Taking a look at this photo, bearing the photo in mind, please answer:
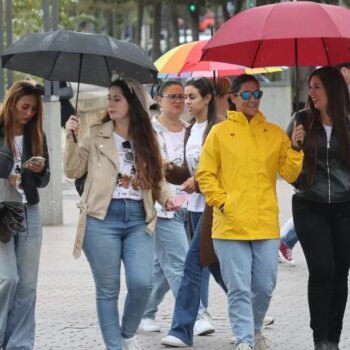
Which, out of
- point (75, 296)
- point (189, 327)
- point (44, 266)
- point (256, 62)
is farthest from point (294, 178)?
point (44, 266)

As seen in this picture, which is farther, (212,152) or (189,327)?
(189,327)

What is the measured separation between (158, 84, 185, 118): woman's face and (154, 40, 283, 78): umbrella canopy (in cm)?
28

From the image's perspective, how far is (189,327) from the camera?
8062 mm

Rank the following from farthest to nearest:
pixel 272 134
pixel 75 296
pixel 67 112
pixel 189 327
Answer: pixel 67 112, pixel 75 296, pixel 189 327, pixel 272 134

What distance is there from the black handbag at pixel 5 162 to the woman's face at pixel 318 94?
1.93 metres

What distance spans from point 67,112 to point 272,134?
12.1 metres

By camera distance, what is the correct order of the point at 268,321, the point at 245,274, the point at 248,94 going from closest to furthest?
the point at 245,274 → the point at 248,94 → the point at 268,321

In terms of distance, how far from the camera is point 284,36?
6918 millimetres

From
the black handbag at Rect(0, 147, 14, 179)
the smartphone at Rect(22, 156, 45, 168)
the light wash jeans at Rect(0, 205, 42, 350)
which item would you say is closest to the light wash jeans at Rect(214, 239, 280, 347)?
the light wash jeans at Rect(0, 205, 42, 350)

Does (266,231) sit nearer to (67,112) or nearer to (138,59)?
(138,59)

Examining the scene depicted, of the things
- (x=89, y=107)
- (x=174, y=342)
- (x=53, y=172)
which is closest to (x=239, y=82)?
(x=174, y=342)

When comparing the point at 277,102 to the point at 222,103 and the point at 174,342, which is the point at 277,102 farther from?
the point at 174,342

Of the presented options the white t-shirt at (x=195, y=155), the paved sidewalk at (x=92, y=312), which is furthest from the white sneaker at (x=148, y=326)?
the white t-shirt at (x=195, y=155)

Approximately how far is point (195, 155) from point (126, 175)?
1194 millimetres
